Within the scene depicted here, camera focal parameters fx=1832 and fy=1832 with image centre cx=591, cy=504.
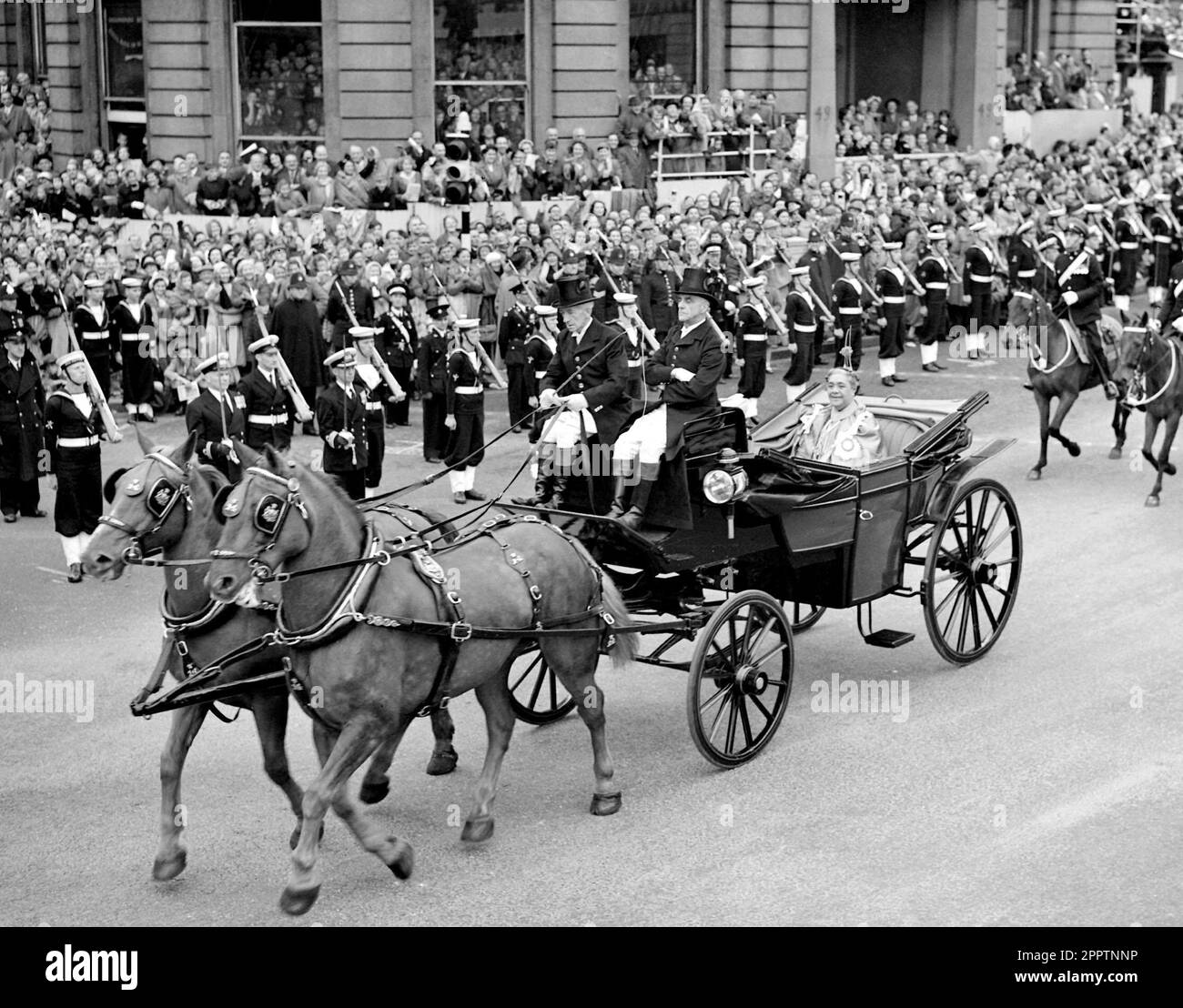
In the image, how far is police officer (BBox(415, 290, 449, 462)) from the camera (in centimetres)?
1812

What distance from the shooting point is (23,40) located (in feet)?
128

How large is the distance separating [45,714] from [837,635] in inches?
201

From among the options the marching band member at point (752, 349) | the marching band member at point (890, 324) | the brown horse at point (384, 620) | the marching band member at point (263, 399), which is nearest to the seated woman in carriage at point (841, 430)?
the brown horse at point (384, 620)

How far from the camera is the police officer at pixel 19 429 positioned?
15.8 metres

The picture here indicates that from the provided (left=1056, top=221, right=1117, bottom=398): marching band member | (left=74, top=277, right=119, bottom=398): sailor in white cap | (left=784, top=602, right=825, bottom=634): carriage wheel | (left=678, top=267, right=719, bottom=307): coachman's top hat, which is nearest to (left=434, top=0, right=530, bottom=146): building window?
(left=74, top=277, right=119, bottom=398): sailor in white cap

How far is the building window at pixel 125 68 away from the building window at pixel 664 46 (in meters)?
8.97

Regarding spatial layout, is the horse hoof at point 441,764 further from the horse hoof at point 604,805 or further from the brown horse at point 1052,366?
the brown horse at point 1052,366

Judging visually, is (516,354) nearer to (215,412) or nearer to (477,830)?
(215,412)

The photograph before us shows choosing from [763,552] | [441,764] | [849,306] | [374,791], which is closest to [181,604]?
[374,791]

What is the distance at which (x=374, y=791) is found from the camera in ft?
30.3

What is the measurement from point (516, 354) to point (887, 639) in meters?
9.45

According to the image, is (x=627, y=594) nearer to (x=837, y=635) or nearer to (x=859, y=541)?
(x=859, y=541)
